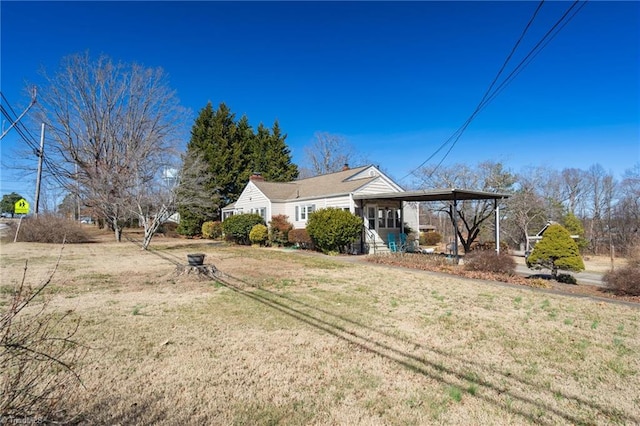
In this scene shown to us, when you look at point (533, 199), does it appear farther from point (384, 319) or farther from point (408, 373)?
point (408, 373)

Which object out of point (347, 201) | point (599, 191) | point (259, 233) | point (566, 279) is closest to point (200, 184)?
point (259, 233)

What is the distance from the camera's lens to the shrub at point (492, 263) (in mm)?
10789

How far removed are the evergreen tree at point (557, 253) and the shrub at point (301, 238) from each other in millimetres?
11384

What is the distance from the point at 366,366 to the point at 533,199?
2455 cm

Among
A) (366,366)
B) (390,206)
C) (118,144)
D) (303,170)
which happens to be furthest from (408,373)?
(303,170)

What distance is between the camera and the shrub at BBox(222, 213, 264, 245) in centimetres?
2303

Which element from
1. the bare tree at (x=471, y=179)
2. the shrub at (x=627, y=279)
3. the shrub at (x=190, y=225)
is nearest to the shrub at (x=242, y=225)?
the shrub at (x=190, y=225)

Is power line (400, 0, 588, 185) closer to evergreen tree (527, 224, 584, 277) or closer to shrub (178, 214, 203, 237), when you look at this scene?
evergreen tree (527, 224, 584, 277)

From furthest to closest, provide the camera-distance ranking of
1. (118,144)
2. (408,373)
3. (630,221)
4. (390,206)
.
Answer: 1. (118,144)
2. (630,221)
3. (390,206)
4. (408,373)

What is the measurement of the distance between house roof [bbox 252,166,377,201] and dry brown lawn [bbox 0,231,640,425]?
11.7 metres

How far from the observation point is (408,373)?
3898mm

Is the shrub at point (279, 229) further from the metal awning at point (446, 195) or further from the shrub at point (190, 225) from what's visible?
the shrub at point (190, 225)

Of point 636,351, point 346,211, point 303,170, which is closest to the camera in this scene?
point 636,351

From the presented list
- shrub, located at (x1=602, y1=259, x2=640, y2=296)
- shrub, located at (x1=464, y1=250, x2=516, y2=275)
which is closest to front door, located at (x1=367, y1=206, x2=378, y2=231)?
shrub, located at (x1=464, y1=250, x2=516, y2=275)
